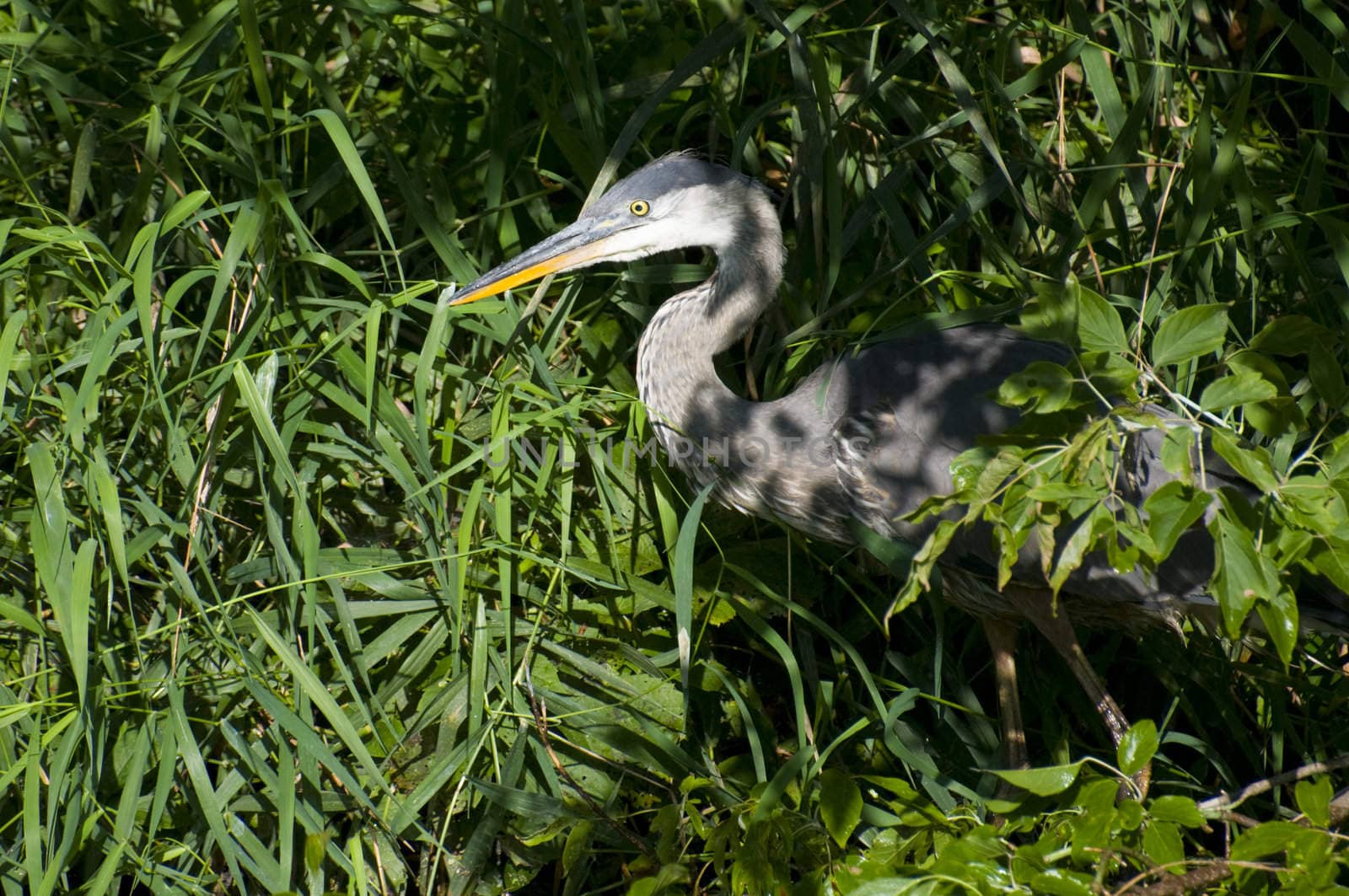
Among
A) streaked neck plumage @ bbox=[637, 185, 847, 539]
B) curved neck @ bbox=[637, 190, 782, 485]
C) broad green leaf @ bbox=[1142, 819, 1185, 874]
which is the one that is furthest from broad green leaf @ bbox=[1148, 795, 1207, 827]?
curved neck @ bbox=[637, 190, 782, 485]

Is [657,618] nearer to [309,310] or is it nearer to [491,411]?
[491,411]

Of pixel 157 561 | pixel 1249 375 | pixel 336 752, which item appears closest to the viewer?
pixel 1249 375

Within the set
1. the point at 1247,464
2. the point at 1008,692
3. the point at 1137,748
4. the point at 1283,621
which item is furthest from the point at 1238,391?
the point at 1008,692

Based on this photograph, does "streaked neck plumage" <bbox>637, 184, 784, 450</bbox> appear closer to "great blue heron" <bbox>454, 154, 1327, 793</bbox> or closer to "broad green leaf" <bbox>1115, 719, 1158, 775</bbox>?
"great blue heron" <bbox>454, 154, 1327, 793</bbox>

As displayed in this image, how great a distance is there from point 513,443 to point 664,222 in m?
0.54

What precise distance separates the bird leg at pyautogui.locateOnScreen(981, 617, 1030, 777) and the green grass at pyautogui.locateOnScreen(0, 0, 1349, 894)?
7 centimetres

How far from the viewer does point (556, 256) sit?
2486 mm

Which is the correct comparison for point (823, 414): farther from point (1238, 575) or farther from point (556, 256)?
point (1238, 575)

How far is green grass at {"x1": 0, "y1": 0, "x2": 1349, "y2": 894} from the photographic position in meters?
2.18

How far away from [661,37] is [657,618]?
124cm

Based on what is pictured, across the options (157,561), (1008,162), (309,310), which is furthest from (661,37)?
(157,561)

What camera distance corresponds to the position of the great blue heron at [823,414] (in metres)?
2.40

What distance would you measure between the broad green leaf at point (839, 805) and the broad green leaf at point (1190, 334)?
0.77 meters

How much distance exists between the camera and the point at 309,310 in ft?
8.18
